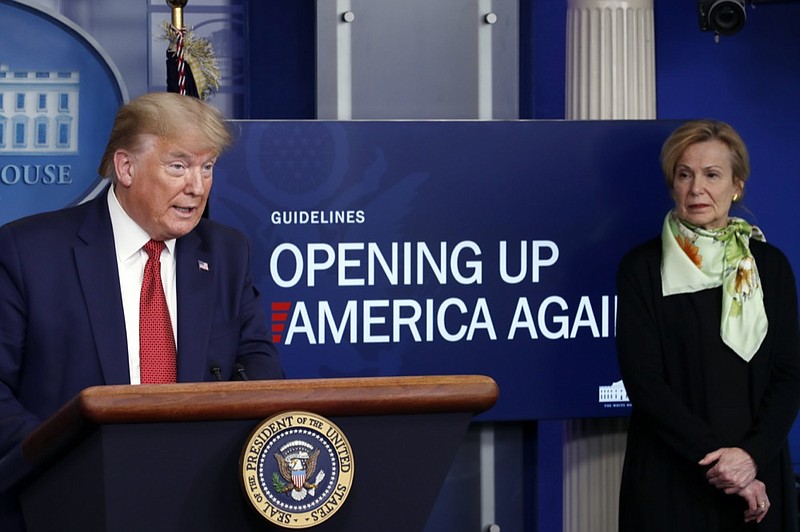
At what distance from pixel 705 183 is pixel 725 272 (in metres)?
0.22

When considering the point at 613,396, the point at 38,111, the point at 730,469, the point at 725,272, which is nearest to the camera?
the point at 730,469

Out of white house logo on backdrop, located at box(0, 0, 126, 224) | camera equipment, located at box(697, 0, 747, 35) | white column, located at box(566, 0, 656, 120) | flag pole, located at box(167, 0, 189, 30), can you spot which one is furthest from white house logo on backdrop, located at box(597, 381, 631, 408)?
white house logo on backdrop, located at box(0, 0, 126, 224)

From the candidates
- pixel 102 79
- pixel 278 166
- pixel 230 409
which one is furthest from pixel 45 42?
pixel 230 409

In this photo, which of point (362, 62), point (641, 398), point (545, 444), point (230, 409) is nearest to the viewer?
point (230, 409)

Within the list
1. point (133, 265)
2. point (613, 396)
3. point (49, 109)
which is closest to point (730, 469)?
point (613, 396)

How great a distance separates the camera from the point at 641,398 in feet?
9.44

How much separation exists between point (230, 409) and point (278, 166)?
1.89 metres

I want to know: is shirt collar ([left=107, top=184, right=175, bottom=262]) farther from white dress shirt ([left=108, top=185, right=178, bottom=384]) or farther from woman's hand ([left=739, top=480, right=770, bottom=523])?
woman's hand ([left=739, top=480, right=770, bottom=523])

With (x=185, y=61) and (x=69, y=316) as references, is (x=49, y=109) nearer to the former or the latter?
(x=185, y=61)

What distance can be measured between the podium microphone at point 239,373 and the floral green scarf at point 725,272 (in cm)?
132

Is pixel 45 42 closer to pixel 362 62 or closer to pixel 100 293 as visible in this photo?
pixel 362 62

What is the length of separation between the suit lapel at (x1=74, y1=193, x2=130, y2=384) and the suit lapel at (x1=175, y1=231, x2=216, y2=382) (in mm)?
93

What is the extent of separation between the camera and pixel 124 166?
204cm

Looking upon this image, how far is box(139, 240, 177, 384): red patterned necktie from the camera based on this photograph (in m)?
1.97
